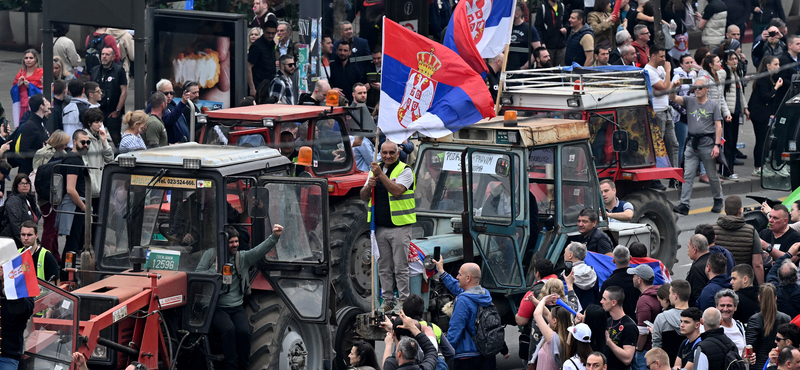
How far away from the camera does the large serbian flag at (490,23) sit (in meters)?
12.8

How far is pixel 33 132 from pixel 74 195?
7.66ft

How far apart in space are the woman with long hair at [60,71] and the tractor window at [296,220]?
853 centimetres

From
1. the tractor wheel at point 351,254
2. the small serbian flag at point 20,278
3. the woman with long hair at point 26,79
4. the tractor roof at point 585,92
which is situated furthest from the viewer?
the woman with long hair at point 26,79

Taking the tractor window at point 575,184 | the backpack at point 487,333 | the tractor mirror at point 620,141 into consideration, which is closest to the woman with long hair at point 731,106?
the tractor mirror at point 620,141

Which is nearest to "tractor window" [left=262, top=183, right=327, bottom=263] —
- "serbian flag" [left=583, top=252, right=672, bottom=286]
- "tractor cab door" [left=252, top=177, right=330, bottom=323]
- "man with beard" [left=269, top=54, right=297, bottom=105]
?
"tractor cab door" [left=252, top=177, right=330, bottom=323]

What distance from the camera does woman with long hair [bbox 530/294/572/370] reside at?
896cm

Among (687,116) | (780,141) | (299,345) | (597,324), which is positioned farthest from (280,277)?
(687,116)

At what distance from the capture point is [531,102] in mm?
14305

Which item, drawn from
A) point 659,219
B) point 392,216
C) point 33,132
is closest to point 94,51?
point 33,132

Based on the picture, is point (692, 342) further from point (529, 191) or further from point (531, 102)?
point (531, 102)

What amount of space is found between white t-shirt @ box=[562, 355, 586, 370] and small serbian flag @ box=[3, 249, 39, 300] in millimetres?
3814

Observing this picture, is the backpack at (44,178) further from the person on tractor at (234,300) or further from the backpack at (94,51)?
the backpack at (94,51)

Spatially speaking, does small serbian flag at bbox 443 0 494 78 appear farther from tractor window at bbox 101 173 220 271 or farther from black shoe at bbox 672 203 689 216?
black shoe at bbox 672 203 689 216

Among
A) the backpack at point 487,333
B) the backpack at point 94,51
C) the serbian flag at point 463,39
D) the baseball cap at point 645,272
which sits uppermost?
the serbian flag at point 463,39
